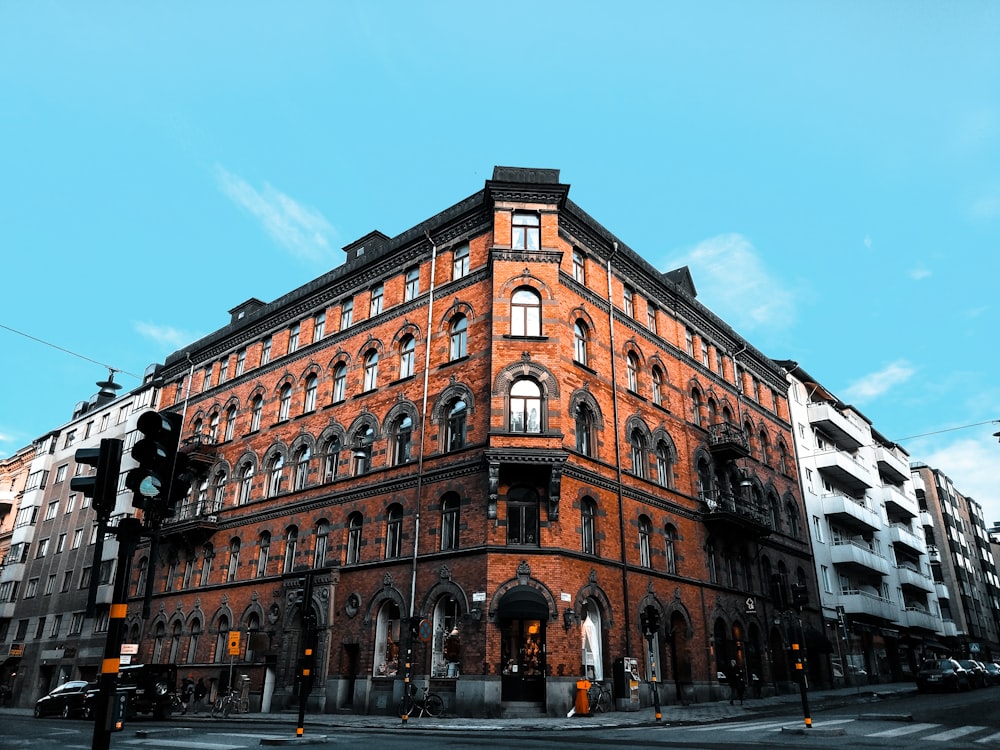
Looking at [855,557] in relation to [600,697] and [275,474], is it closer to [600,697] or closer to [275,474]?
[600,697]

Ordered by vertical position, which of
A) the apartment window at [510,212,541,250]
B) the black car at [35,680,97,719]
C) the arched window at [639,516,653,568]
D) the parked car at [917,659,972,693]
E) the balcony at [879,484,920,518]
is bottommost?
the black car at [35,680,97,719]

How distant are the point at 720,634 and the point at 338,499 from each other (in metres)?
16.6

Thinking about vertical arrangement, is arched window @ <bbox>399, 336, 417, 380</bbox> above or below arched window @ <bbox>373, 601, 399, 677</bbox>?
above

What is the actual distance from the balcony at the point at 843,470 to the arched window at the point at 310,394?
29136 millimetres

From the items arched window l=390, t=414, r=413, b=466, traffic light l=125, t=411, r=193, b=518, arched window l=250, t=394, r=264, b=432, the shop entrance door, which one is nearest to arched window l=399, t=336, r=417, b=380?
arched window l=390, t=414, r=413, b=466

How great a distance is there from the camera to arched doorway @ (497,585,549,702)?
2117 centimetres

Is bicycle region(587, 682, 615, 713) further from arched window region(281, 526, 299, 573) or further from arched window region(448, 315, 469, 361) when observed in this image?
arched window region(281, 526, 299, 573)

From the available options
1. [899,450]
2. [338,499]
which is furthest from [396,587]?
[899,450]

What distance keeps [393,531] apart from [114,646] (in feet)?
68.3

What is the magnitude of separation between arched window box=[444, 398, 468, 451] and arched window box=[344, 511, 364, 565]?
16.5ft

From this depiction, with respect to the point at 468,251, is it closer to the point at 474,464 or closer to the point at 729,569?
the point at 474,464

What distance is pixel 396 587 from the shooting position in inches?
969

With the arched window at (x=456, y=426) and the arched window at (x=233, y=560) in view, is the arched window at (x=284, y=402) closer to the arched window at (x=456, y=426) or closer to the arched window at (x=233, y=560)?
the arched window at (x=233, y=560)

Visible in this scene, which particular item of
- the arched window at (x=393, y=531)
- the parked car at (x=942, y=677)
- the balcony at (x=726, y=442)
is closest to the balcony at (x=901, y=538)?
the parked car at (x=942, y=677)
